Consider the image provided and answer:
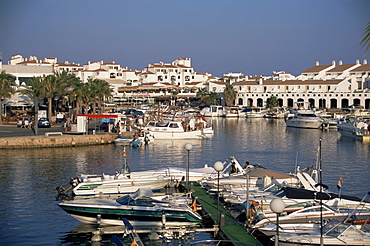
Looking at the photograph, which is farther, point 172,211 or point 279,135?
point 279,135

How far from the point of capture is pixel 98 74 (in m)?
131

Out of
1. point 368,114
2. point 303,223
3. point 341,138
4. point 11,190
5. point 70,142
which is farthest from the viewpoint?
point 368,114

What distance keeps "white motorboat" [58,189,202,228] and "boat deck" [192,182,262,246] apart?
1179 mm

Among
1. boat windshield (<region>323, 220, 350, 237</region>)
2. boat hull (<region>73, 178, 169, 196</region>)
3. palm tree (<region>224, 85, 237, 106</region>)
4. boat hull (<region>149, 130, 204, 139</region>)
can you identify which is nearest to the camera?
boat windshield (<region>323, 220, 350, 237</region>)

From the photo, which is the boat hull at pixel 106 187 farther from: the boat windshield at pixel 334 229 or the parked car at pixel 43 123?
the parked car at pixel 43 123

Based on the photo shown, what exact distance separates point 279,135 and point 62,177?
34.9m

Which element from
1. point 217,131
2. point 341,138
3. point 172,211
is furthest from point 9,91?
point 172,211

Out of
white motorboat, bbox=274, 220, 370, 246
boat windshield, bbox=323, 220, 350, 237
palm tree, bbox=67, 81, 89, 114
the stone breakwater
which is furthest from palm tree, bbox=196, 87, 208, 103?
white motorboat, bbox=274, 220, 370, 246

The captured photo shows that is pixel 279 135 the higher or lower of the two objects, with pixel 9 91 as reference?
lower

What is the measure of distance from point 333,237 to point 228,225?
4.32m

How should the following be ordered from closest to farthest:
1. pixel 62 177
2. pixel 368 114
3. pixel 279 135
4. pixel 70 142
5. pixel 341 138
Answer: pixel 62 177 < pixel 70 142 < pixel 341 138 < pixel 279 135 < pixel 368 114

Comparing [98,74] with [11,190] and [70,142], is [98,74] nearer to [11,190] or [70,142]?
[70,142]

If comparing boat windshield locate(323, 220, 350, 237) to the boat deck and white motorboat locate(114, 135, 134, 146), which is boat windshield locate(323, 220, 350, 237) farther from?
white motorboat locate(114, 135, 134, 146)

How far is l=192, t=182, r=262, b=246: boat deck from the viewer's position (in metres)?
17.8
